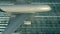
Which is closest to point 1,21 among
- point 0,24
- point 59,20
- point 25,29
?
point 0,24

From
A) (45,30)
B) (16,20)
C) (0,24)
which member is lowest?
(45,30)

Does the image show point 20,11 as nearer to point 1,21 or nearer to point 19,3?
point 19,3

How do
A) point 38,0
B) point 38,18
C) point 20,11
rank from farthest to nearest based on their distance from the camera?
1. point 38,18
2. point 38,0
3. point 20,11

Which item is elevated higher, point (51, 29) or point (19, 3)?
point (19, 3)

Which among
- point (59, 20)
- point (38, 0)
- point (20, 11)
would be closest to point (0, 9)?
point (20, 11)

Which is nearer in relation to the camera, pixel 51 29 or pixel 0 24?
pixel 0 24

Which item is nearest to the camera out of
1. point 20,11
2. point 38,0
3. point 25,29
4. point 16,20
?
point 20,11

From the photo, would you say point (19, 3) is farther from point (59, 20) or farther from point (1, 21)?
point (59, 20)

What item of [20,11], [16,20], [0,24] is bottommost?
[0,24]

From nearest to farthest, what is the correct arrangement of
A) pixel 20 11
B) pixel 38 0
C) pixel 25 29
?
pixel 20 11
pixel 38 0
pixel 25 29
